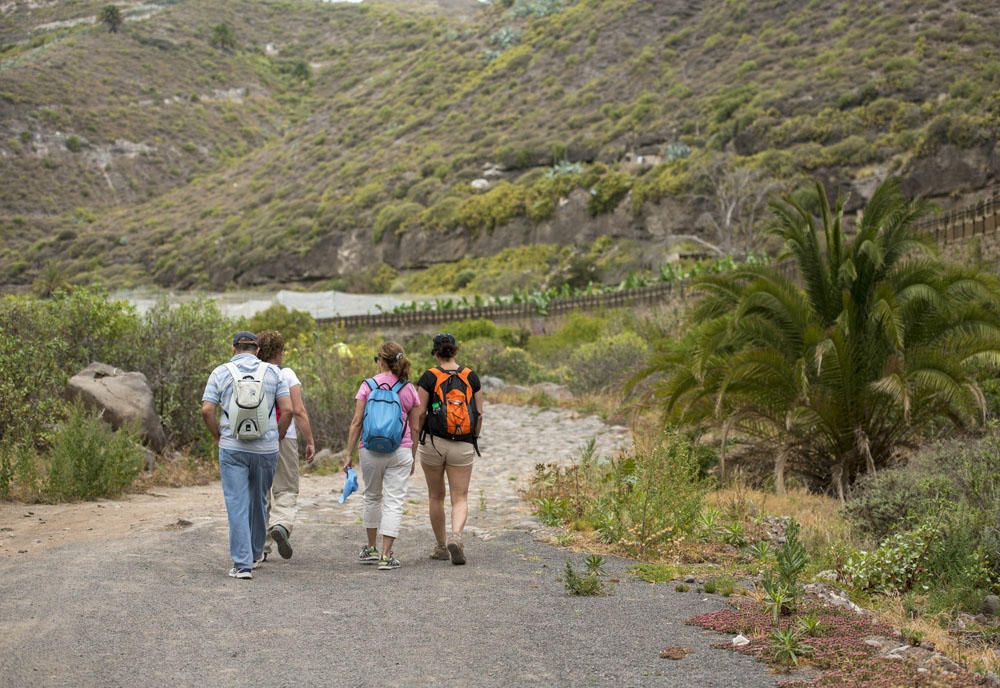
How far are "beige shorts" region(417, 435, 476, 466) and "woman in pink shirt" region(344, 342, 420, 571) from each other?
0.43ft

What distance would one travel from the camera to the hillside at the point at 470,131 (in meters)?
45.8

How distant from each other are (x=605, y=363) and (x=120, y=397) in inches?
444

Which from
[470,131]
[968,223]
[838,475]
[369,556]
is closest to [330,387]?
[838,475]

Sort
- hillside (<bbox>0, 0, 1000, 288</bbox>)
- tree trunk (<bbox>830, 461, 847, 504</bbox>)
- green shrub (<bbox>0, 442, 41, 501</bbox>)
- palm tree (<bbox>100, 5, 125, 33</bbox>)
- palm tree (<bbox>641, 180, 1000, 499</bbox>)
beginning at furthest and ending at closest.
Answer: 1. palm tree (<bbox>100, 5, 125, 33</bbox>)
2. hillside (<bbox>0, 0, 1000, 288</bbox>)
3. tree trunk (<bbox>830, 461, 847, 504</bbox>)
4. palm tree (<bbox>641, 180, 1000, 499</bbox>)
5. green shrub (<bbox>0, 442, 41, 501</bbox>)

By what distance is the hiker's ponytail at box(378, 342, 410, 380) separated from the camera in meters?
7.39

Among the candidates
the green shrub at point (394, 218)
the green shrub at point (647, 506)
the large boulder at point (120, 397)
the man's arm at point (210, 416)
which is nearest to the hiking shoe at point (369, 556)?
the man's arm at point (210, 416)

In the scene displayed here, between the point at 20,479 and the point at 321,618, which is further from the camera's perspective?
the point at 20,479

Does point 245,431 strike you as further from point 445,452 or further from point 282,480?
point 445,452

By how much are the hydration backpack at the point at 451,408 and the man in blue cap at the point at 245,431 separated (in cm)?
101

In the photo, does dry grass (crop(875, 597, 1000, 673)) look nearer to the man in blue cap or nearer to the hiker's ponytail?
the hiker's ponytail

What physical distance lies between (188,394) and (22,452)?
4.35 metres

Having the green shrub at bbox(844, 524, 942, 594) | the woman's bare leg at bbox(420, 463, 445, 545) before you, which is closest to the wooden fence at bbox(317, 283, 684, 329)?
the woman's bare leg at bbox(420, 463, 445, 545)

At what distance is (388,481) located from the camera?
7410 millimetres

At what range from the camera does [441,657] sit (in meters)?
5.04
